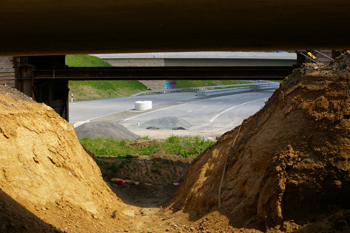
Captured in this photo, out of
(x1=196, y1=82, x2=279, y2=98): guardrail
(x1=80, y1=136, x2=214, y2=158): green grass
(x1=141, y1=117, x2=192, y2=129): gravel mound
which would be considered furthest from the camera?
(x1=196, y1=82, x2=279, y2=98): guardrail

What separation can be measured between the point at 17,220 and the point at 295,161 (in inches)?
192

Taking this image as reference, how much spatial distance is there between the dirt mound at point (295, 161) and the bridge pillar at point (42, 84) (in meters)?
11.8

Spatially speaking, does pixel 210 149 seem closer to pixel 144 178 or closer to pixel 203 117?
pixel 144 178

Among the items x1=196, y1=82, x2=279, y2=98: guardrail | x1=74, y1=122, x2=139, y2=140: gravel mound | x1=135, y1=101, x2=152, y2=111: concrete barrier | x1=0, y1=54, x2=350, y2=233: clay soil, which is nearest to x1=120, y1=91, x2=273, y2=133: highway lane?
x1=135, y1=101, x2=152, y2=111: concrete barrier

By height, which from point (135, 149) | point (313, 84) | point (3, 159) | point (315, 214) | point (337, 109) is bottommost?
point (135, 149)

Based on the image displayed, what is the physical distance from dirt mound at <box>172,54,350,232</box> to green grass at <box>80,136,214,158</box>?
7503 mm

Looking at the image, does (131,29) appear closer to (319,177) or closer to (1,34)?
(1,34)

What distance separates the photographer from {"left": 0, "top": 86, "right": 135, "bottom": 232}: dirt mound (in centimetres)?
621

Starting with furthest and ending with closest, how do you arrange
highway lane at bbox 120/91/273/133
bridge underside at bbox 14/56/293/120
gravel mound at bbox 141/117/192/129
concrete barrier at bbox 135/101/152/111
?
concrete barrier at bbox 135/101/152/111 < highway lane at bbox 120/91/273/133 < gravel mound at bbox 141/117/192/129 < bridge underside at bbox 14/56/293/120

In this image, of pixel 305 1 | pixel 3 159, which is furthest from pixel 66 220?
pixel 305 1

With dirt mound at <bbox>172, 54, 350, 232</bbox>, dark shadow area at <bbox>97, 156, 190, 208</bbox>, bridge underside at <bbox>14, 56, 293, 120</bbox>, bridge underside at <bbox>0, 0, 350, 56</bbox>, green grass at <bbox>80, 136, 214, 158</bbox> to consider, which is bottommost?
dark shadow area at <bbox>97, 156, 190, 208</bbox>

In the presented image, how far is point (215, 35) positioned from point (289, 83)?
2.26 metres

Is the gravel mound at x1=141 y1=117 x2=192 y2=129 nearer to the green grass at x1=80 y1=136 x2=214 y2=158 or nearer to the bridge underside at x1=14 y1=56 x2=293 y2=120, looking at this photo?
the green grass at x1=80 y1=136 x2=214 y2=158

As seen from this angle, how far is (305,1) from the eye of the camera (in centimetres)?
554
